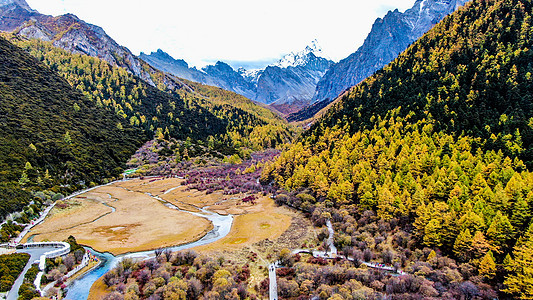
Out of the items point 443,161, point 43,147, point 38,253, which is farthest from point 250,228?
point 43,147

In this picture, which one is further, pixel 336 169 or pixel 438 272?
pixel 336 169

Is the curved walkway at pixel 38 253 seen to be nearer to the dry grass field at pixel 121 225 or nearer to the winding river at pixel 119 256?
the winding river at pixel 119 256

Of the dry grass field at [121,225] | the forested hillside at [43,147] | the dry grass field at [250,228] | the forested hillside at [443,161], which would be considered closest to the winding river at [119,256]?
the dry grass field at [121,225]

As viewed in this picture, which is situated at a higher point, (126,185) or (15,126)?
(15,126)

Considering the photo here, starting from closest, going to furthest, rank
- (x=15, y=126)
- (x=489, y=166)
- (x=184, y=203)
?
(x=489, y=166) < (x=184, y=203) < (x=15, y=126)

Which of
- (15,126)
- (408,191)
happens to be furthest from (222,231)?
(15,126)

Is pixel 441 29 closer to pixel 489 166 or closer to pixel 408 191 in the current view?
pixel 489 166

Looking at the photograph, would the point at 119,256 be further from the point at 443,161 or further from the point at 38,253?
the point at 443,161
